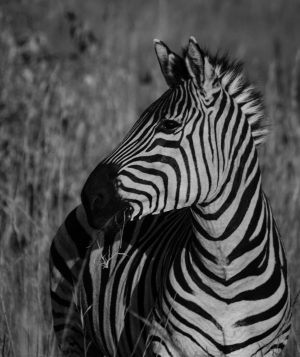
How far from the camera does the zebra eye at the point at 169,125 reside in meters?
3.02

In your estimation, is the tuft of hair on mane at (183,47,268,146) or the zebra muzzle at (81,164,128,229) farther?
the tuft of hair on mane at (183,47,268,146)

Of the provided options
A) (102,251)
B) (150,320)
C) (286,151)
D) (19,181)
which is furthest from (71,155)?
(150,320)

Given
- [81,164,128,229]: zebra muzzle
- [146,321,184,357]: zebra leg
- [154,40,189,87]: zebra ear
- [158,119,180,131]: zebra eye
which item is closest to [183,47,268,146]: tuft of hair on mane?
[154,40,189,87]: zebra ear

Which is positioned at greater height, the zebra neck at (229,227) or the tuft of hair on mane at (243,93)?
the tuft of hair on mane at (243,93)

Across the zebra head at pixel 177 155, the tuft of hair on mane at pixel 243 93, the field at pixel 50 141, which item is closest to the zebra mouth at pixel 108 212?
the zebra head at pixel 177 155

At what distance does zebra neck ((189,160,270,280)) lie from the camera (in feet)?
10.1

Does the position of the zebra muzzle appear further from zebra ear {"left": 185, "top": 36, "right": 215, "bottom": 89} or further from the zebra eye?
zebra ear {"left": 185, "top": 36, "right": 215, "bottom": 89}

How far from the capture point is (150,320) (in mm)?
3340

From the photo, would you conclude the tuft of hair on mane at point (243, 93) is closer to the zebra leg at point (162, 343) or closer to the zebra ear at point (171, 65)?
the zebra ear at point (171, 65)

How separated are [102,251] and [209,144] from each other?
3.33ft

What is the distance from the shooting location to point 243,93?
3283 millimetres

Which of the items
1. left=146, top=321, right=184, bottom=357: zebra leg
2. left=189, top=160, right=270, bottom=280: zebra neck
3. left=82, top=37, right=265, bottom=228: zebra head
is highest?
left=82, top=37, right=265, bottom=228: zebra head

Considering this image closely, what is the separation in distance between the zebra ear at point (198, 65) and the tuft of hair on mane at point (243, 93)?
21 cm

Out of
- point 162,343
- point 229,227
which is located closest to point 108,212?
point 229,227
